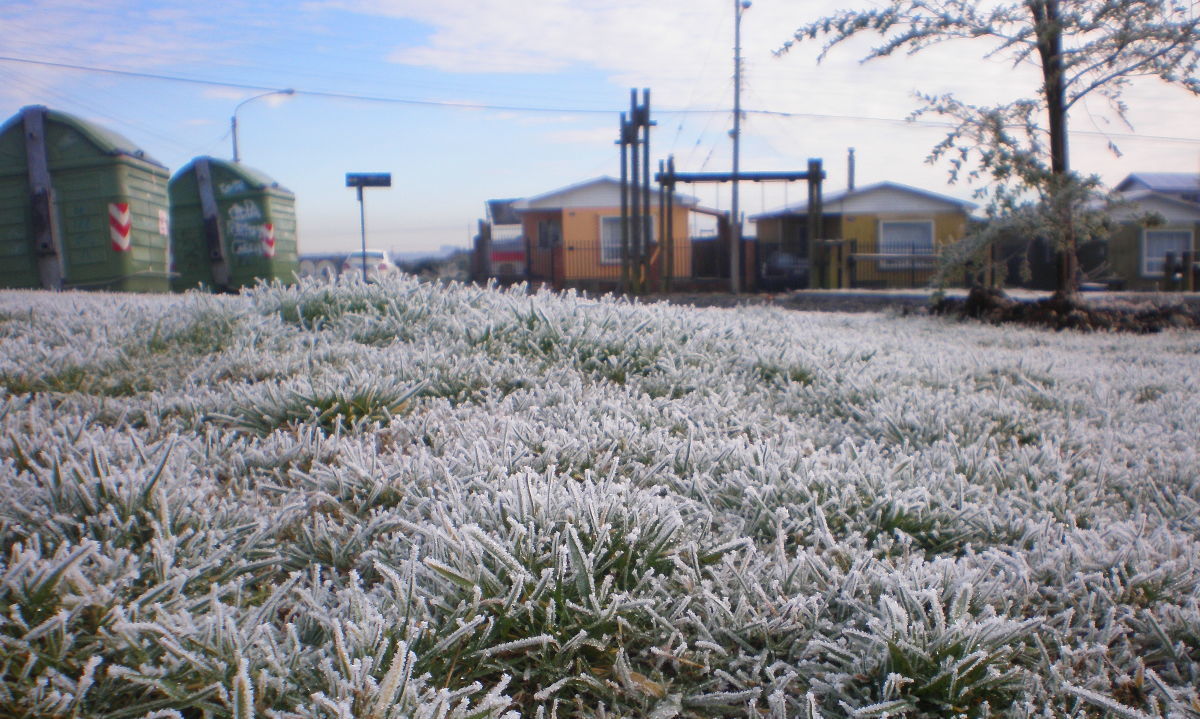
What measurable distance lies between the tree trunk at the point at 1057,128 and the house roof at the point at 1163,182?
120 ft

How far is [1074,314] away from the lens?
9.41m

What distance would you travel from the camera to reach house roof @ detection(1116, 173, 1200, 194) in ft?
138

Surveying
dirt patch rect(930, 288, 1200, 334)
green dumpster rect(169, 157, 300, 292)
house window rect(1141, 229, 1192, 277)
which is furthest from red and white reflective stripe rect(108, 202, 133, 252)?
house window rect(1141, 229, 1192, 277)

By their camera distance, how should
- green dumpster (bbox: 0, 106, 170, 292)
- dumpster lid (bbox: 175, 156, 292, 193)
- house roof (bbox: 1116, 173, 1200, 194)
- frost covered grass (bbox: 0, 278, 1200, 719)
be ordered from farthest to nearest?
house roof (bbox: 1116, 173, 1200, 194)
dumpster lid (bbox: 175, 156, 292, 193)
green dumpster (bbox: 0, 106, 170, 292)
frost covered grass (bbox: 0, 278, 1200, 719)

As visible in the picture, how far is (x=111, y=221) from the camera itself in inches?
423

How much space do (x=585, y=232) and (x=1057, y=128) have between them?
70.6ft

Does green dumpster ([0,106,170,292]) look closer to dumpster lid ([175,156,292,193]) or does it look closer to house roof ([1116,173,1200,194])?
dumpster lid ([175,156,292,193])

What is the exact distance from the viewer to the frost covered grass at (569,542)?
68.6 inches

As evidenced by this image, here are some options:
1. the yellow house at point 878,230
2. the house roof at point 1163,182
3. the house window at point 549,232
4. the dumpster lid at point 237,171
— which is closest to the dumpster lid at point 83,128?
the dumpster lid at point 237,171

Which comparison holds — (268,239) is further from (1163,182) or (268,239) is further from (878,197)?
(1163,182)

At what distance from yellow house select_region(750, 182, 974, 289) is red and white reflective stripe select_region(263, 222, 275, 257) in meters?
15.1

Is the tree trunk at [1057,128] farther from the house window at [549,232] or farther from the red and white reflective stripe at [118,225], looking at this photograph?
the house window at [549,232]

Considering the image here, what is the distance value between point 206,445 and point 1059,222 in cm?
1078

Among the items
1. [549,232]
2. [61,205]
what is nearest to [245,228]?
[61,205]
